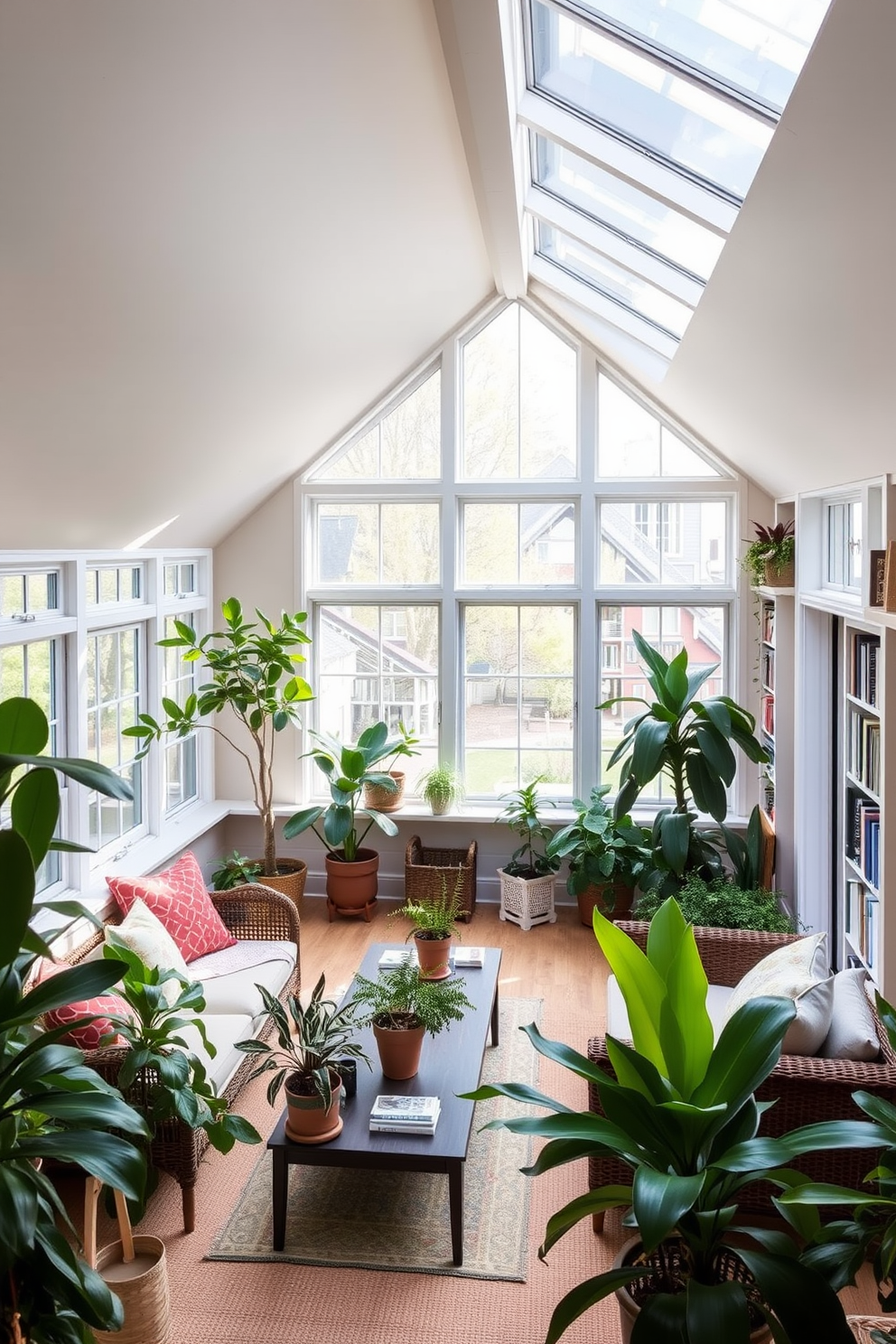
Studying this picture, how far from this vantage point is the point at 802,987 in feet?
11.5

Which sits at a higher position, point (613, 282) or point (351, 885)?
point (613, 282)

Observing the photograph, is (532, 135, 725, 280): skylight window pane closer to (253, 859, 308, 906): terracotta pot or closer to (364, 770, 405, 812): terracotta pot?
(364, 770, 405, 812): terracotta pot

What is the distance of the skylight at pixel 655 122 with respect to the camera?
2.73 meters

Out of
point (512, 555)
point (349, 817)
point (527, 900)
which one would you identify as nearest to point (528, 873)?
point (527, 900)

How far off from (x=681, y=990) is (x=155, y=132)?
7.88ft

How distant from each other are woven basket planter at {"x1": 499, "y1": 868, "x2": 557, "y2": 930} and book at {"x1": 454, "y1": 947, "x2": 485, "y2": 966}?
1.52 metres

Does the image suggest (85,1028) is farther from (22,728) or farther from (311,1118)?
(22,728)

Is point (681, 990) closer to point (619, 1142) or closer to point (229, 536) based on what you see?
point (619, 1142)

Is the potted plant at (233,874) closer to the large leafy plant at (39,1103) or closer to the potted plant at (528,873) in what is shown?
the potted plant at (528,873)

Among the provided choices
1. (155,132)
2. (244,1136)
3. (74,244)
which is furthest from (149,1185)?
(155,132)

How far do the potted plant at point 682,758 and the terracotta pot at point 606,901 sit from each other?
50cm

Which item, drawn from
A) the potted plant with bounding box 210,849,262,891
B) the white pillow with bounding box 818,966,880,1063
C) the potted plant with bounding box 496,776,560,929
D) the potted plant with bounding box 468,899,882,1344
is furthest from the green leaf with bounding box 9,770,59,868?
the potted plant with bounding box 496,776,560,929

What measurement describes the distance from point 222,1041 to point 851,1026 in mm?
2181

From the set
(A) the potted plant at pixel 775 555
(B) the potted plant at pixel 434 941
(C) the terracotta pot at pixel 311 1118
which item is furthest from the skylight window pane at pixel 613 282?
(C) the terracotta pot at pixel 311 1118
